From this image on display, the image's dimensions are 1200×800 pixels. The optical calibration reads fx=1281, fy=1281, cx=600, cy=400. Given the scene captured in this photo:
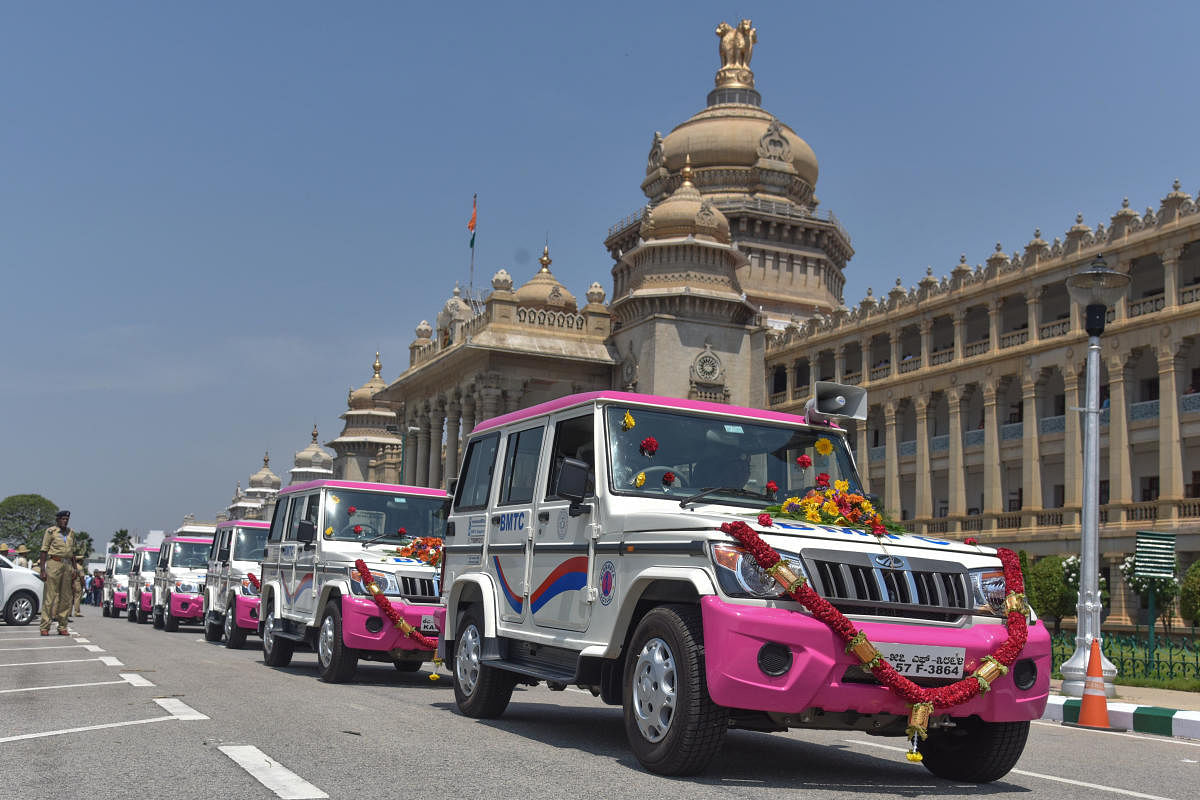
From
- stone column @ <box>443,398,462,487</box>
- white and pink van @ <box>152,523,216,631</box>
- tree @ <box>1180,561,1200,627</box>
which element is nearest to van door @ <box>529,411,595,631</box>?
white and pink van @ <box>152,523,216,631</box>

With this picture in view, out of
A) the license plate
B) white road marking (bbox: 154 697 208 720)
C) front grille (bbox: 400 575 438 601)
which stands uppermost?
front grille (bbox: 400 575 438 601)

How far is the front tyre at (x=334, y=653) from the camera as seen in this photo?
14086mm

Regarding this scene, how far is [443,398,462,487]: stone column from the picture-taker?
196 ft

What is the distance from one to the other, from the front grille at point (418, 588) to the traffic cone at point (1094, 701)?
7028 millimetres

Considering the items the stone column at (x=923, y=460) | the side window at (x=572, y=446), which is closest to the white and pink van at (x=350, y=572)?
the side window at (x=572, y=446)

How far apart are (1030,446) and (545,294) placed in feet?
81.1

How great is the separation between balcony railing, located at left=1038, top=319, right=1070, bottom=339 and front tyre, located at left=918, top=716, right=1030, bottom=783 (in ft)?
120

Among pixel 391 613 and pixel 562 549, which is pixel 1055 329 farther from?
pixel 562 549

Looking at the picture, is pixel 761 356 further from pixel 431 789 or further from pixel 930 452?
pixel 431 789

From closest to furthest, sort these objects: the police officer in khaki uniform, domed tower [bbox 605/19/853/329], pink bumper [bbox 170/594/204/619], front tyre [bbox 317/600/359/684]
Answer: front tyre [bbox 317/600/359/684] → the police officer in khaki uniform → pink bumper [bbox 170/594/204/619] → domed tower [bbox 605/19/853/329]

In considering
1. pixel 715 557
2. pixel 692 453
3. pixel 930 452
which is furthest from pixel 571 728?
pixel 930 452

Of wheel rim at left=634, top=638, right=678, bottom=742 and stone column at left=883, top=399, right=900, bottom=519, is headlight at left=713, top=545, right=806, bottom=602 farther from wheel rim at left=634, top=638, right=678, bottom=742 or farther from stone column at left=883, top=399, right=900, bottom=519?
stone column at left=883, top=399, right=900, bottom=519

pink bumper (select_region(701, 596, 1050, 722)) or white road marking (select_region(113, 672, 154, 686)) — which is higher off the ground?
pink bumper (select_region(701, 596, 1050, 722))

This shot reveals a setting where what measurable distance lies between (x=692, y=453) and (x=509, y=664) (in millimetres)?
2308
